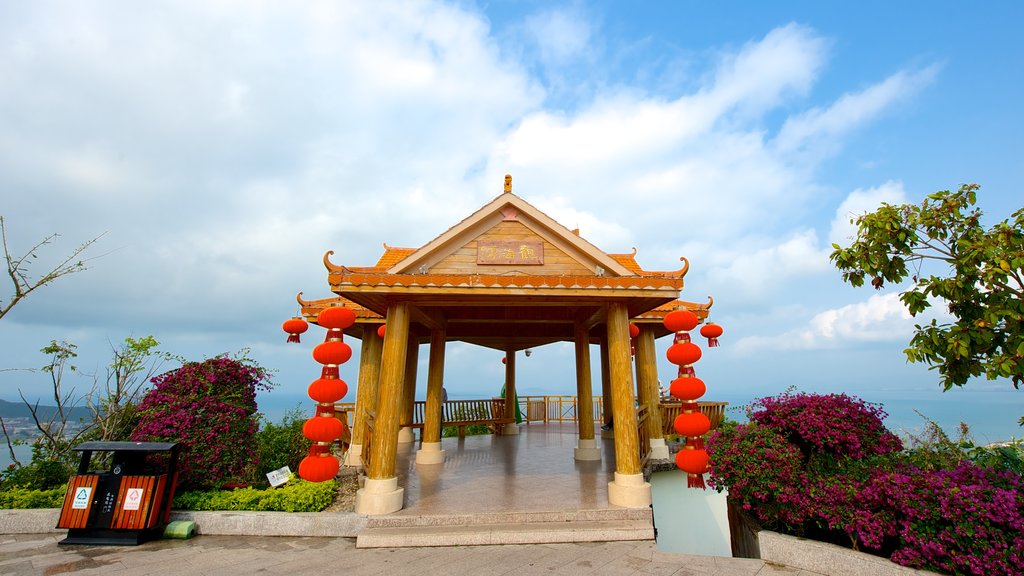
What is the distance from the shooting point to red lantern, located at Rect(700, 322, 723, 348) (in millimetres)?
8305

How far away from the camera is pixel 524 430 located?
17609mm

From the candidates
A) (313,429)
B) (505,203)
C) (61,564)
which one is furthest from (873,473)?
(61,564)

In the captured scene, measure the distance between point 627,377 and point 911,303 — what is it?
12.0 feet

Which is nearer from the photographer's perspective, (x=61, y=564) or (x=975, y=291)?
(x=975, y=291)

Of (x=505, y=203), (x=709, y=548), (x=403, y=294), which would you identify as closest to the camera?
(x=403, y=294)

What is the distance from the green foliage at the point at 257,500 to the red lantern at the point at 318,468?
0.51 m

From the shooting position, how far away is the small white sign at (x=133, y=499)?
6020 millimetres

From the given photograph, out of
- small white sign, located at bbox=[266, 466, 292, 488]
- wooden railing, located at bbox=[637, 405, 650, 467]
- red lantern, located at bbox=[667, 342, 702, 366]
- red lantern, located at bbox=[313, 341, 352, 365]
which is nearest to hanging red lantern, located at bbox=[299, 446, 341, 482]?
small white sign, located at bbox=[266, 466, 292, 488]

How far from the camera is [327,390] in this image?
6645 mm

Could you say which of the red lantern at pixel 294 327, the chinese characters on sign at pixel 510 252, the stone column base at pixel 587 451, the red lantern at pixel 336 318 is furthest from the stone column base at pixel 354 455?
the chinese characters on sign at pixel 510 252

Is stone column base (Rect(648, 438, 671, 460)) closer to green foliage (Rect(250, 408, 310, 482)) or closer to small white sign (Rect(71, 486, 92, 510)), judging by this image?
green foliage (Rect(250, 408, 310, 482))

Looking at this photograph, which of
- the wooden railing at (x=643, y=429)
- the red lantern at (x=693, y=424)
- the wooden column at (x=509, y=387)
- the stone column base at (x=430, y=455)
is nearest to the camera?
the red lantern at (x=693, y=424)

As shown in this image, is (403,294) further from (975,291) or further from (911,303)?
(975,291)

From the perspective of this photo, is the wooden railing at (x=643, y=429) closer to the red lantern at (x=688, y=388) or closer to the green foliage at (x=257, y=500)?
the red lantern at (x=688, y=388)
